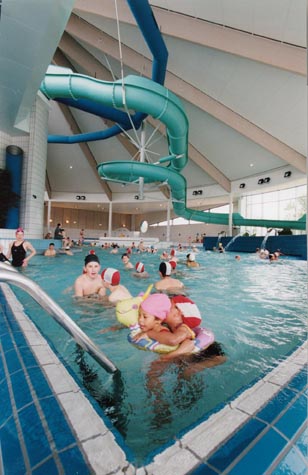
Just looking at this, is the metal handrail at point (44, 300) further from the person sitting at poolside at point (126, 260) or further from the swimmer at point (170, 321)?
the person sitting at poolside at point (126, 260)

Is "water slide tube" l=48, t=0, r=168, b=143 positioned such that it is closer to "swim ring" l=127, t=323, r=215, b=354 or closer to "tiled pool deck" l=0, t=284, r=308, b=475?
"swim ring" l=127, t=323, r=215, b=354

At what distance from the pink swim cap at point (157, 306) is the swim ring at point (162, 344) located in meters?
0.19

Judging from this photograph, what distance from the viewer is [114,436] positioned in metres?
0.85

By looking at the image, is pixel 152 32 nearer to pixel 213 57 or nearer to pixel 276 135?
pixel 213 57

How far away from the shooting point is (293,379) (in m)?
1.21

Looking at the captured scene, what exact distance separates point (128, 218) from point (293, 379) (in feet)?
99.4

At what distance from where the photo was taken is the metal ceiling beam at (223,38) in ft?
24.9

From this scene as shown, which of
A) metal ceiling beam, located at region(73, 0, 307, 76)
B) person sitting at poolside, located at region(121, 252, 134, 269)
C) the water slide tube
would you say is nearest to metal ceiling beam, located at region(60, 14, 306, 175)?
metal ceiling beam, located at region(73, 0, 307, 76)

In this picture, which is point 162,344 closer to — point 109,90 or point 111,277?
point 111,277

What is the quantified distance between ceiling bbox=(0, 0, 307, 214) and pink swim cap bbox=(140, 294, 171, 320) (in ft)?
13.4

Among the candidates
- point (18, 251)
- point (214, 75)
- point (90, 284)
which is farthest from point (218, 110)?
point (90, 284)

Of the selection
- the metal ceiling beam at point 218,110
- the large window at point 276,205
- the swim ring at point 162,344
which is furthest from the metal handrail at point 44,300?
the large window at point 276,205

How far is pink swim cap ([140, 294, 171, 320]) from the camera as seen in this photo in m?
1.75

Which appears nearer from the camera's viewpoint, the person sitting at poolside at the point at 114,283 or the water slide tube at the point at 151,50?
the person sitting at poolside at the point at 114,283
